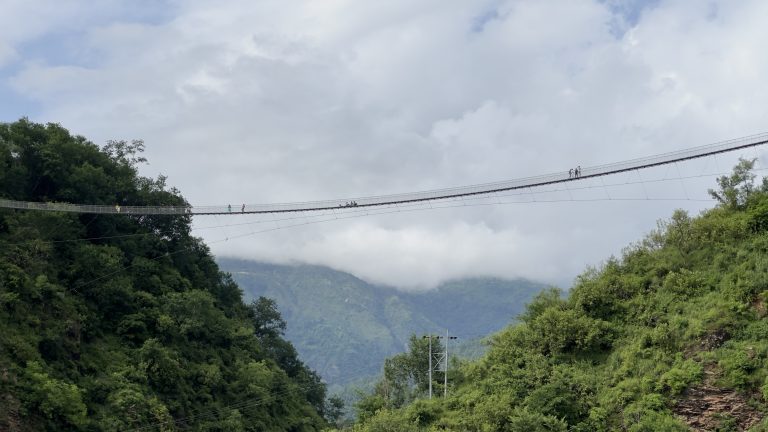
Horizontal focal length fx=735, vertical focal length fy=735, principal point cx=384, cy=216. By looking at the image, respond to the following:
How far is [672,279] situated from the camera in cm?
4506

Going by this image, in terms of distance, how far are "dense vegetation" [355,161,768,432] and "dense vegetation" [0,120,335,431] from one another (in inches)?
591

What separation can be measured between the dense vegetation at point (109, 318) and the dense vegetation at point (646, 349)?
1500 centimetres

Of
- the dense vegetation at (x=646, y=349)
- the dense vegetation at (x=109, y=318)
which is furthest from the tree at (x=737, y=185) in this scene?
the dense vegetation at (x=109, y=318)

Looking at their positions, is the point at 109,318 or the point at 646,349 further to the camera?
the point at 109,318

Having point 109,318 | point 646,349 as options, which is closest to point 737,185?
point 646,349

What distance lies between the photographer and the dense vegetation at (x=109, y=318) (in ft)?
157

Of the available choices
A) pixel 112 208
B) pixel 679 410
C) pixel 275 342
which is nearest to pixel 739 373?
pixel 679 410

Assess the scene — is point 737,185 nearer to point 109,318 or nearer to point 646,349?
point 646,349

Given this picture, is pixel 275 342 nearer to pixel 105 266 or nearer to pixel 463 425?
pixel 105 266

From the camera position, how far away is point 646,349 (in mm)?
42000

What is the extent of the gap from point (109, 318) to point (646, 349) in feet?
131

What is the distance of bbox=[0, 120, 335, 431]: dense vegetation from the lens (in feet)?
157

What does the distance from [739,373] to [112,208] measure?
153 feet

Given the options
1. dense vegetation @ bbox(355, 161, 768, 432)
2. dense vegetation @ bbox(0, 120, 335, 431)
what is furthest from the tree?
dense vegetation @ bbox(0, 120, 335, 431)
